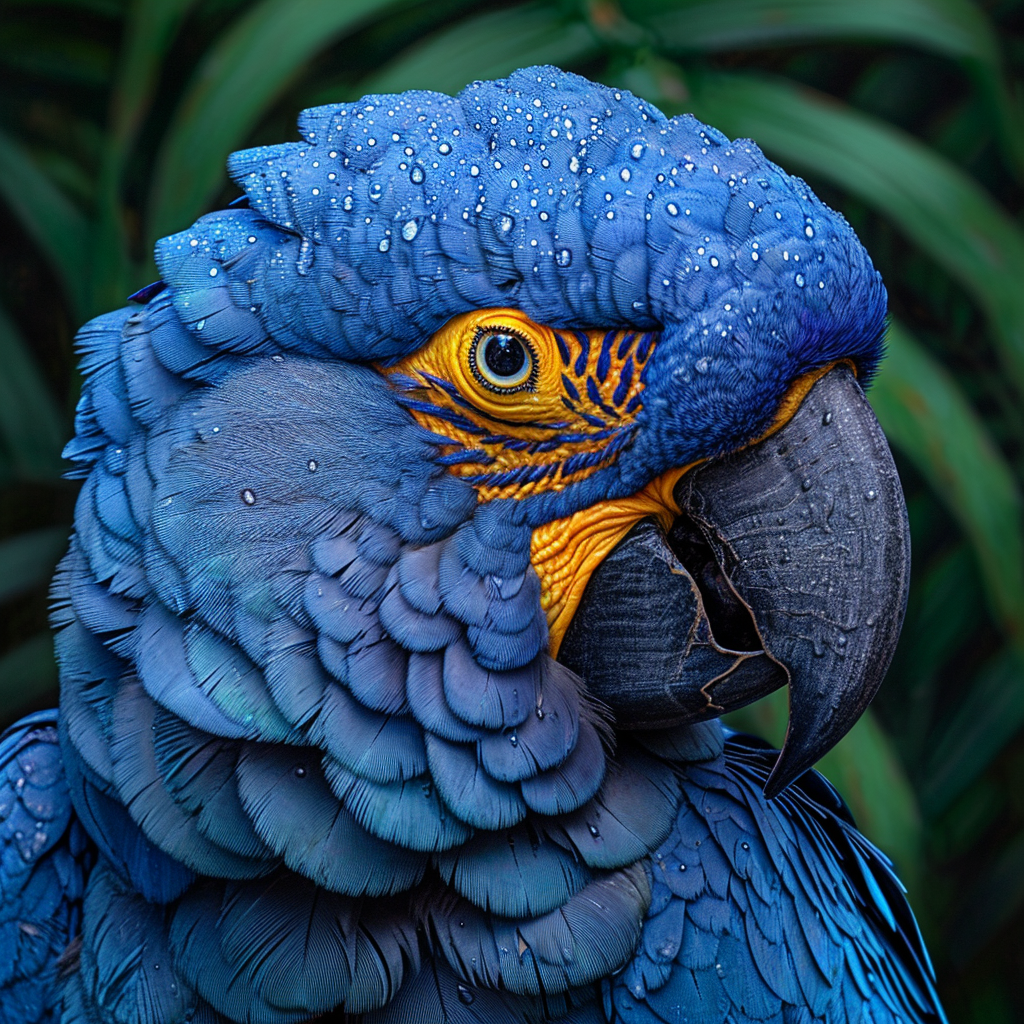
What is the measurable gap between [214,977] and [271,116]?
5.01ft

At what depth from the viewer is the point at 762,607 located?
0.81 metres

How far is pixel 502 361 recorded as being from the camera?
803 mm

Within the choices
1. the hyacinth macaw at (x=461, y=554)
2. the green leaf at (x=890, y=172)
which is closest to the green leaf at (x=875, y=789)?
the green leaf at (x=890, y=172)

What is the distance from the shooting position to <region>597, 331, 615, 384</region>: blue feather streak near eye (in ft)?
2.64

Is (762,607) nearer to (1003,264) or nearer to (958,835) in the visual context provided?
(1003,264)

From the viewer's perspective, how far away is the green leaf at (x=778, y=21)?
174 cm

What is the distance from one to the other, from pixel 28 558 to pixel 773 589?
1.70 meters

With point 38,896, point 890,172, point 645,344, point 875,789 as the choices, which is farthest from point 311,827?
point 890,172

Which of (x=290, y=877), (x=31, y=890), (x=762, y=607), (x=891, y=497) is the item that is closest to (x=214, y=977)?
(x=290, y=877)

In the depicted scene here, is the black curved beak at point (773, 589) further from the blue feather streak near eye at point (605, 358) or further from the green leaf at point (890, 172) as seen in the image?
the green leaf at point (890, 172)

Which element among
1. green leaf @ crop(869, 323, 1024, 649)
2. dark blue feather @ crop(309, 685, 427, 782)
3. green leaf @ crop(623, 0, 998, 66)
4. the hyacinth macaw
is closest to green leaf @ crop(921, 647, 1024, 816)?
green leaf @ crop(869, 323, 1024, 649)

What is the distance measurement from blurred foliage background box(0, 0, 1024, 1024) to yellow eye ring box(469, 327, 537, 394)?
3.36ft

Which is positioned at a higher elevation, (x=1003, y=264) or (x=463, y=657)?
(x=1003, y=264)

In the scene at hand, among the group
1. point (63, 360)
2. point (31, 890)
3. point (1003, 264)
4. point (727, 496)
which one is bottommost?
point (63, 360)
